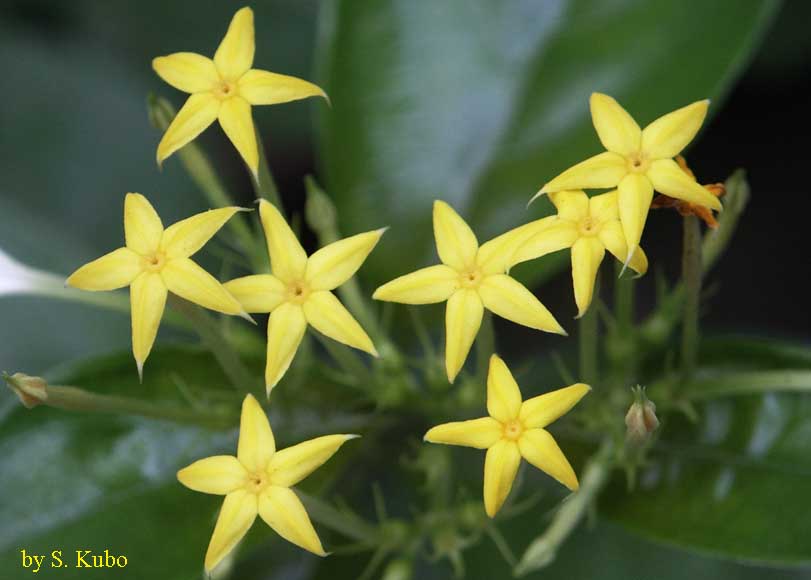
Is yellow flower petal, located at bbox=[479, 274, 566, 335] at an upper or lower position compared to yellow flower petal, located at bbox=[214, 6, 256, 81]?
lower

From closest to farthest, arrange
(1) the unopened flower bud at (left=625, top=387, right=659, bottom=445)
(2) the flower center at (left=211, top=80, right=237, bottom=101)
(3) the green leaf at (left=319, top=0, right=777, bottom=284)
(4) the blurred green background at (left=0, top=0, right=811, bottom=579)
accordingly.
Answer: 1. (1) the unopened flower bud at (left=625, top=387, right=659, bottom=445)
2. (2) the flower center at (left=211, top=80, right=237, bottom=101)
3. (4) the blurred green background at (left=0, top=0, right=811, bottom=579)
4. (3) the green leaf at (left=319, top=0, right=777, bottom=284)

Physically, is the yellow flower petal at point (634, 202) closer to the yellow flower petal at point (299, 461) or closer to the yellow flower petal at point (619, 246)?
the yellow flower petal at point (619, 246)

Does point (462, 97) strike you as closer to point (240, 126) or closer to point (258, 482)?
point (240, 126)

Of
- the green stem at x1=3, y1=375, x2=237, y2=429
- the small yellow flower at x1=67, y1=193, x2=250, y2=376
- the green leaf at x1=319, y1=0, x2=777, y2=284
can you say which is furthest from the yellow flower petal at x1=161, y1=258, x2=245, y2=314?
the green leaf at x1=319, y1=0, x2=777, y2=284

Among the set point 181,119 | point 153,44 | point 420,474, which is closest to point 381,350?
point 420,474

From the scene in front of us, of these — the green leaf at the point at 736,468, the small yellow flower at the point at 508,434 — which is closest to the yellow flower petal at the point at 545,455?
the small yellow flower at the point at 508,434

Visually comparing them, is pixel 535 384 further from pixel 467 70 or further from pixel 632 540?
pixel 467 70

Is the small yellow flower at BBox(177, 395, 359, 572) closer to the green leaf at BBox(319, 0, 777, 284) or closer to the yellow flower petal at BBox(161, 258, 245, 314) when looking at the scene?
the yellow flower petal at BBox(161, 258, 245, 314)
